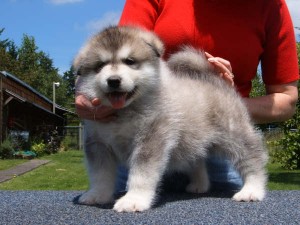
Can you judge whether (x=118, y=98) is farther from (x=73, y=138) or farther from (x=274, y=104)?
(x=73, y=138)

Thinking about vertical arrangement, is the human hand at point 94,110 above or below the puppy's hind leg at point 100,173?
above

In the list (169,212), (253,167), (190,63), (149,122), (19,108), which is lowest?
(169,212)

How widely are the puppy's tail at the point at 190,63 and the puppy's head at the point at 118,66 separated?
1.44ft

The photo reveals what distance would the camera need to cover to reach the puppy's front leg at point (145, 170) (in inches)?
90.1

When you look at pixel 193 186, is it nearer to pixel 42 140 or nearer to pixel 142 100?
pixel 142 100

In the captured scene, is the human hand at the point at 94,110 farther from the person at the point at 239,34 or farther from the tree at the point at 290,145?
the tree at the point at 290,145

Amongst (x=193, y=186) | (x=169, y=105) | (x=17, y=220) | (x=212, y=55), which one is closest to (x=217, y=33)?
(x=212, y=55)

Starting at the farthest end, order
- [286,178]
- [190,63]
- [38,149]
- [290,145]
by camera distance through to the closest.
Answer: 1. [38,149]
2. [290,145]
3. [286,178]
4. [190,63]

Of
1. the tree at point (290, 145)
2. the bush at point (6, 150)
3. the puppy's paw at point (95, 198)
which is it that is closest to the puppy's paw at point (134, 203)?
the puppy's paw at point (95, 198)

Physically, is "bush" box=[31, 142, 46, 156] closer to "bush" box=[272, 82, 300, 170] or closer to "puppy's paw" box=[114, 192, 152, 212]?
"bush" box=[272, 82, 300, 170]

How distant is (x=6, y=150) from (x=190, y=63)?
15375mm

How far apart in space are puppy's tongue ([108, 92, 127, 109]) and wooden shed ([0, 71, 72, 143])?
1578cm

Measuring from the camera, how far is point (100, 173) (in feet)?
8.18

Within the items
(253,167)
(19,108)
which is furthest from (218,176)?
(19,108)
